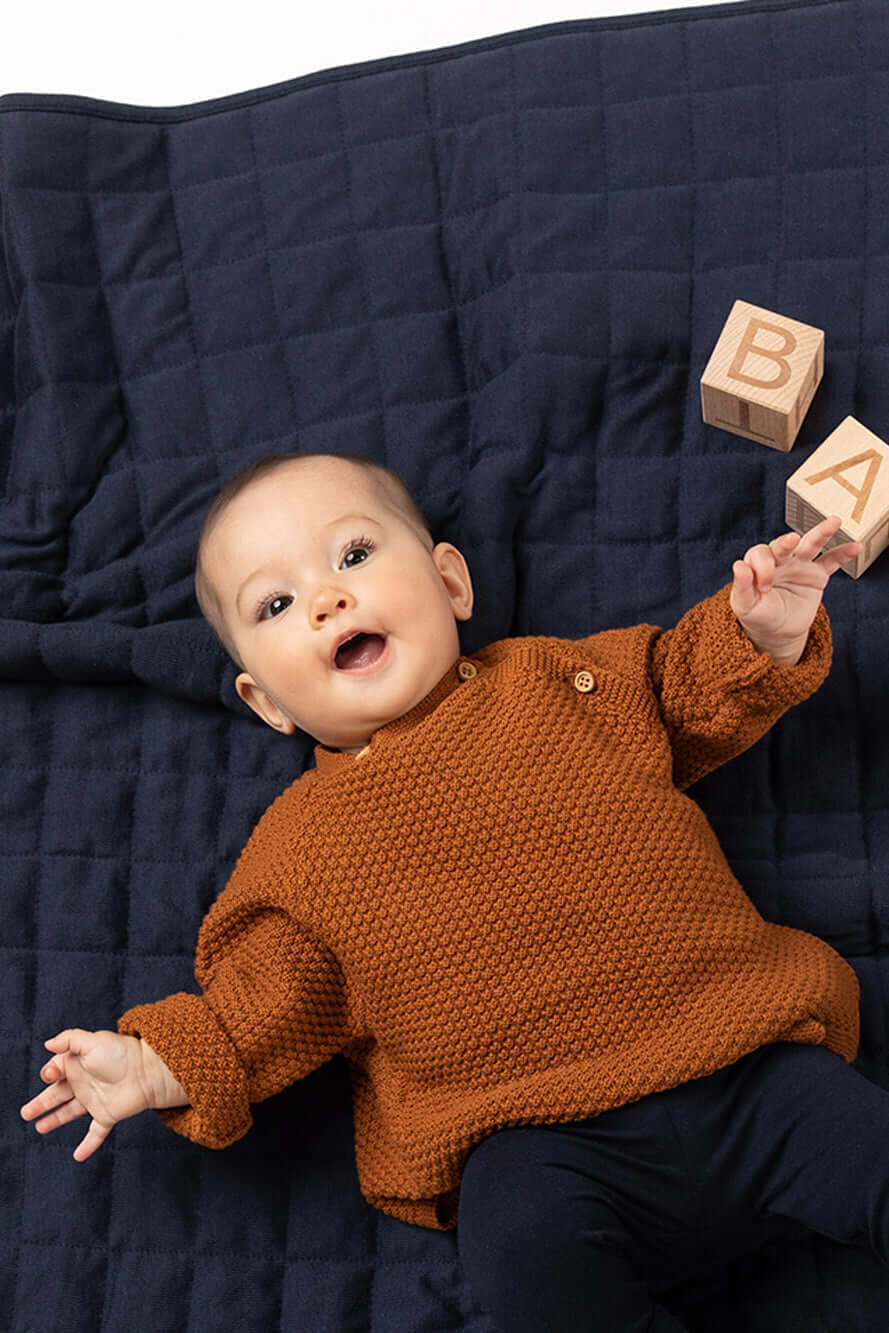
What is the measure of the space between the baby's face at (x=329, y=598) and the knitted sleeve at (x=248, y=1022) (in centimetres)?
18

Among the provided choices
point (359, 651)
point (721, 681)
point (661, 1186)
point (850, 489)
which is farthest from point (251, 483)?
point (661, 1186)

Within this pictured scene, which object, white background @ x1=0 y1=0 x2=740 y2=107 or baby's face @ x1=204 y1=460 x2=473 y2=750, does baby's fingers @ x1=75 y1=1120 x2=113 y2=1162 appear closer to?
→ baby's face @ x1=204 y1=460 x2=473 y2=750

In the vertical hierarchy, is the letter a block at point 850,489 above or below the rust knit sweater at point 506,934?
above

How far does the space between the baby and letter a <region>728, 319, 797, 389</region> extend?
0.24 metres

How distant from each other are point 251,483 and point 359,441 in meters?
0.21

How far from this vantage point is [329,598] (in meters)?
1.20

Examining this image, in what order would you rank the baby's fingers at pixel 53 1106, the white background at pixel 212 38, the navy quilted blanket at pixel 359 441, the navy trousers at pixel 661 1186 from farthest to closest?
the white background at pixel 212 38 → the navy quilted blanket at pixel 359 441 → the baby's fingers at pixel 53 1106 → the navy trousers at pixel 661 1186

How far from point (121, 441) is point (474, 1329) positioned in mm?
997

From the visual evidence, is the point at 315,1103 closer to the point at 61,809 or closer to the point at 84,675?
the point at 61,809

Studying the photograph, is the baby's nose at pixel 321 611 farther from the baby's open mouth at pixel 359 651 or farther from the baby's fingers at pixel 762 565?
the baby's fingers at pixel 762 565

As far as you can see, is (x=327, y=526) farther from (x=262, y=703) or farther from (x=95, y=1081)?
(x=95, y=1081)

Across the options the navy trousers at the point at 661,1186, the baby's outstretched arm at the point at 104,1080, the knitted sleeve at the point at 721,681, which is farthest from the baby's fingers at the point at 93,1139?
the knitted sleeve at the point at 721,681

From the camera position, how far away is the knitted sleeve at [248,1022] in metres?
1.17

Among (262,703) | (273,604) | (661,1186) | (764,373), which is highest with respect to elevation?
(764,373)
